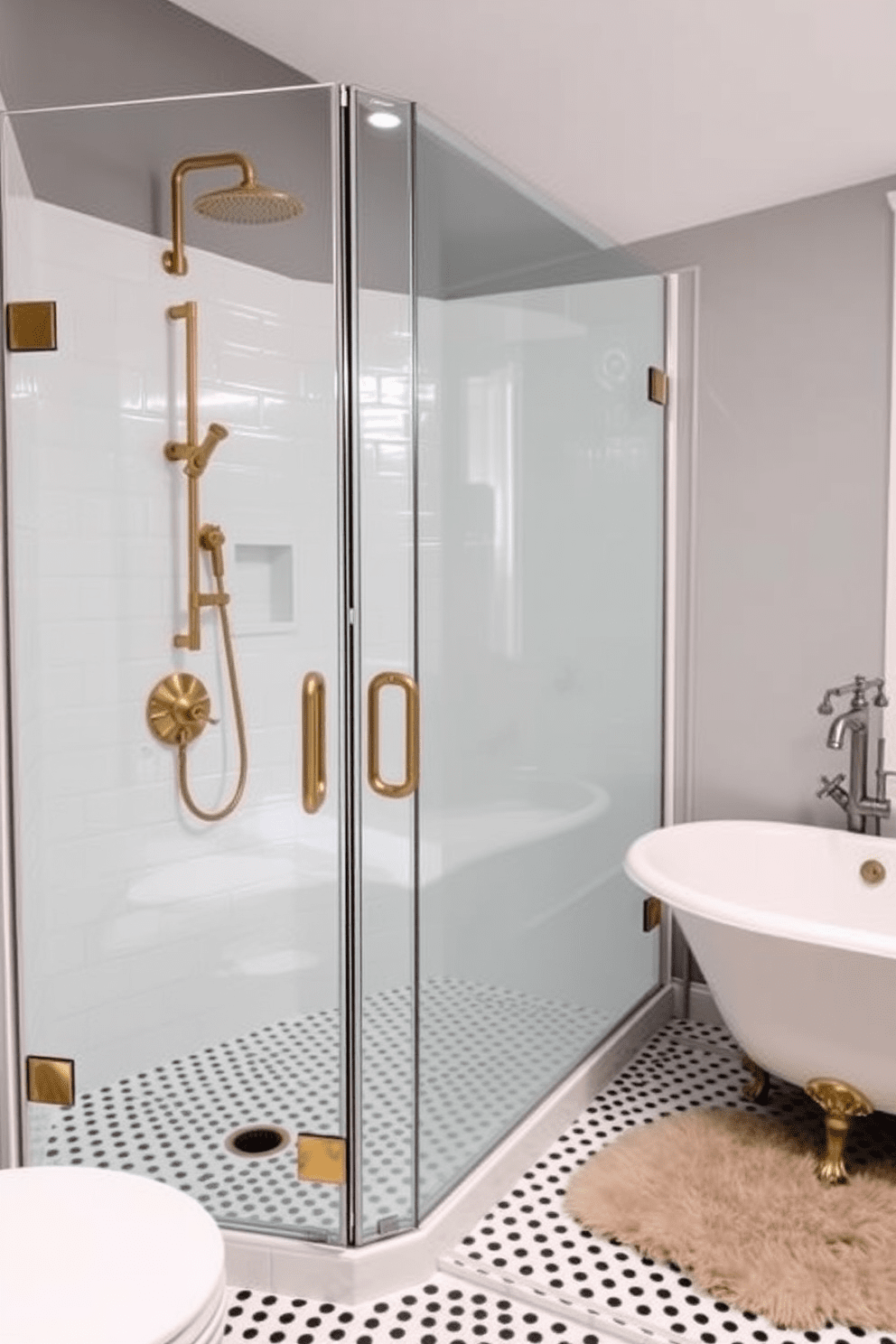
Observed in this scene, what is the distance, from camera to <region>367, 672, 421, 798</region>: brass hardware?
7.00 ft

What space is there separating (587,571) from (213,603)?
3.48 feet

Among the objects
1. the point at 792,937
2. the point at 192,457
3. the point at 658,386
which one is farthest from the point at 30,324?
the point at 792,937

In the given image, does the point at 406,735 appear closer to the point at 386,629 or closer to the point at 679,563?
the point at 386,629

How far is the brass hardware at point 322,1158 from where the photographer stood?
2186 millimetres

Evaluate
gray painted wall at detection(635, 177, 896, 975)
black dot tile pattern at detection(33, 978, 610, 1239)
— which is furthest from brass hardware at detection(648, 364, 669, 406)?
black dot tile pattern at detection(33, 978, 610, 1239)

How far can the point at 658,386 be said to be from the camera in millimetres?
3406

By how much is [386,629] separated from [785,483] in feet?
5.77

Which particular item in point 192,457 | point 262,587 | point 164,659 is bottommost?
point 164,659

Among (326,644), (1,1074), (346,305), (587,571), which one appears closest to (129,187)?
(346,305)

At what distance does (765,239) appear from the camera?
3398 mm

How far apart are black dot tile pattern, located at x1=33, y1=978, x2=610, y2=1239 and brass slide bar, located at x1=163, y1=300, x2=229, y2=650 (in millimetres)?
866

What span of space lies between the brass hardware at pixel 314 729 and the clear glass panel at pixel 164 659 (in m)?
0.02

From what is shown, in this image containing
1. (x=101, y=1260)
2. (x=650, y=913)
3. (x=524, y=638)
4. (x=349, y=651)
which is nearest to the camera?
(x=101, y=1260)

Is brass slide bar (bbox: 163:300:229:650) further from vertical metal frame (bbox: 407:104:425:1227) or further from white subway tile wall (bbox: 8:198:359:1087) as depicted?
vertical metal frame (bbox: 407:104:425:1227)
